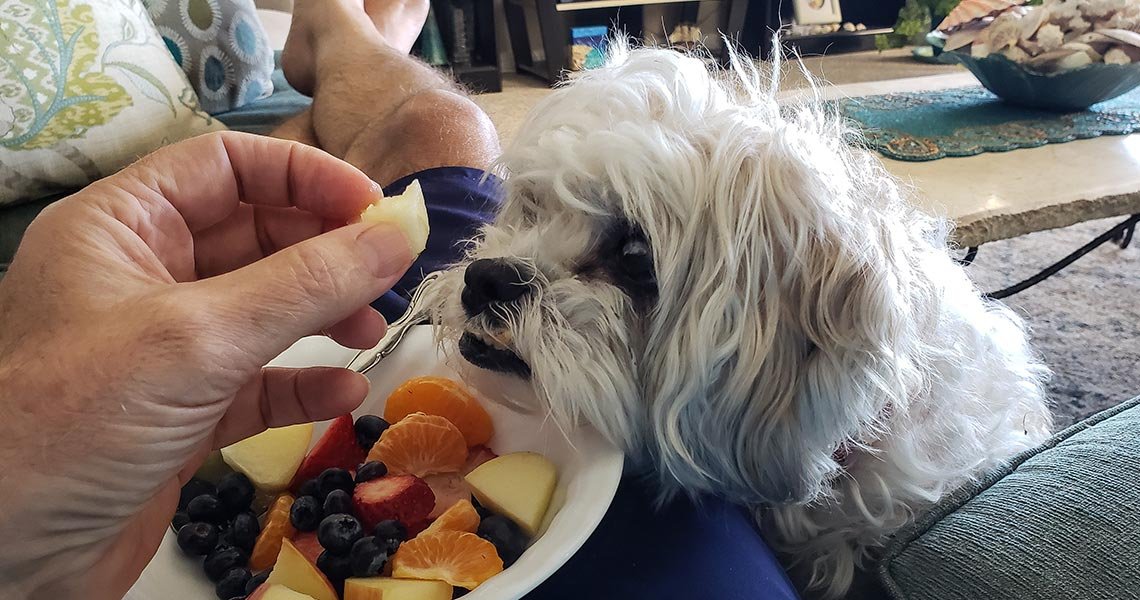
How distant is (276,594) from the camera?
1.95 feet

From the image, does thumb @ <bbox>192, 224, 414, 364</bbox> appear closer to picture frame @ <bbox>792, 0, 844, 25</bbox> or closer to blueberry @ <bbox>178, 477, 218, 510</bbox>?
blueberry @ <bbox>178, 477, 218, 510</bbox>

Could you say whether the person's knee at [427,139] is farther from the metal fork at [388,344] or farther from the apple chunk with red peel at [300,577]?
the apple chunk with red peel at [300,577]

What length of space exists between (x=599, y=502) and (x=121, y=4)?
5.00ft

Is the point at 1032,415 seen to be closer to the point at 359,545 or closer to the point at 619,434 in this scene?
the point at 619,434

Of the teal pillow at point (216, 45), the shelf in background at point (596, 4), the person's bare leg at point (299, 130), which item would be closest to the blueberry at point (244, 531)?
the person's bare leg at point (299, 130)

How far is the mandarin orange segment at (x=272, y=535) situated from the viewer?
2.39 feet

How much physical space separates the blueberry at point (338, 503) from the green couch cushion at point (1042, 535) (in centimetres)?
51

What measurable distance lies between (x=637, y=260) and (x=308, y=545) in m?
0.42

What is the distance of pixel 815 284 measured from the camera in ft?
2.31

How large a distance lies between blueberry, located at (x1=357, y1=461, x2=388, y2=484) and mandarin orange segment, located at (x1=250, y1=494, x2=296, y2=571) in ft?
0.25

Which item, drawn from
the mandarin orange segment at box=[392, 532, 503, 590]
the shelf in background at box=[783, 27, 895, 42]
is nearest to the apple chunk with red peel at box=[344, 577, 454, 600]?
the mandarin orange segment at box=[392, 532, 503, 590]

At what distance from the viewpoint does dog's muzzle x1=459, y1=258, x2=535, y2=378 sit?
76 centimetres

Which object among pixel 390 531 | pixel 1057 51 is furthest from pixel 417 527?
pixel 1057 51

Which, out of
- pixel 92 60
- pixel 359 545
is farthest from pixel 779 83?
pixel 92 60
